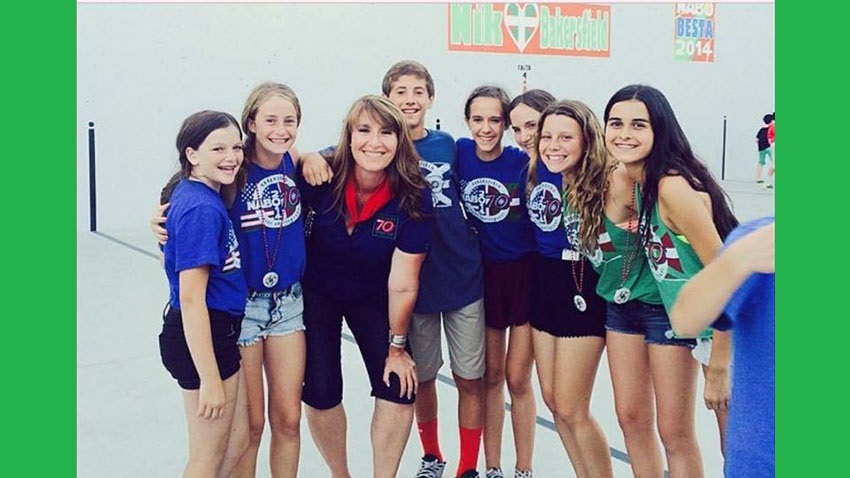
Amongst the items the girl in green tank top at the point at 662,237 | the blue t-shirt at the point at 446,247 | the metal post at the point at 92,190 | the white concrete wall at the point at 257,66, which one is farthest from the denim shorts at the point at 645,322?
the metal post at the point at 92,190

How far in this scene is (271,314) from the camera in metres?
2.26

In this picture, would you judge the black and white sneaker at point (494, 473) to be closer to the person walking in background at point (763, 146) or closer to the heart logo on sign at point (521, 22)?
the heart logo on sign at point (521, 22)

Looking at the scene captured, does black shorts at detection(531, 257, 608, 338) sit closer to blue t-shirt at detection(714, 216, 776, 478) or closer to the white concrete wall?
blue t-shirt at detection(714, 216, 776, 478)

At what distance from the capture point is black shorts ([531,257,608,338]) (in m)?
2.38

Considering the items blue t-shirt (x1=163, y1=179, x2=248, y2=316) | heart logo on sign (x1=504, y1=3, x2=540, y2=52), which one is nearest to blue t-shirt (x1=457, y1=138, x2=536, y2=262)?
blue t-shirt (x1=163, y1=179, x2=248, y2=316)

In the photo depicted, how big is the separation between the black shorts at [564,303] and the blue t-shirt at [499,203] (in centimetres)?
15

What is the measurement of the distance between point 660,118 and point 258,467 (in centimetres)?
189

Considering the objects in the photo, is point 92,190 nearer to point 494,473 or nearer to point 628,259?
point 494,473

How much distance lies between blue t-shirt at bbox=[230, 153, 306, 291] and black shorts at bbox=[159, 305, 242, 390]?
179 mm

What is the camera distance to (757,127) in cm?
1329

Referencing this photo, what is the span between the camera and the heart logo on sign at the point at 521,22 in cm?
1045

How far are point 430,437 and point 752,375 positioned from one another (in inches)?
74.2

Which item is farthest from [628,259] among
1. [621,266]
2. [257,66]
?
[257,66]

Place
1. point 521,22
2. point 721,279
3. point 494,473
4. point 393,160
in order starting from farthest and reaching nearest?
point 521,22
point 494,473
point 393,160
point 721,279
